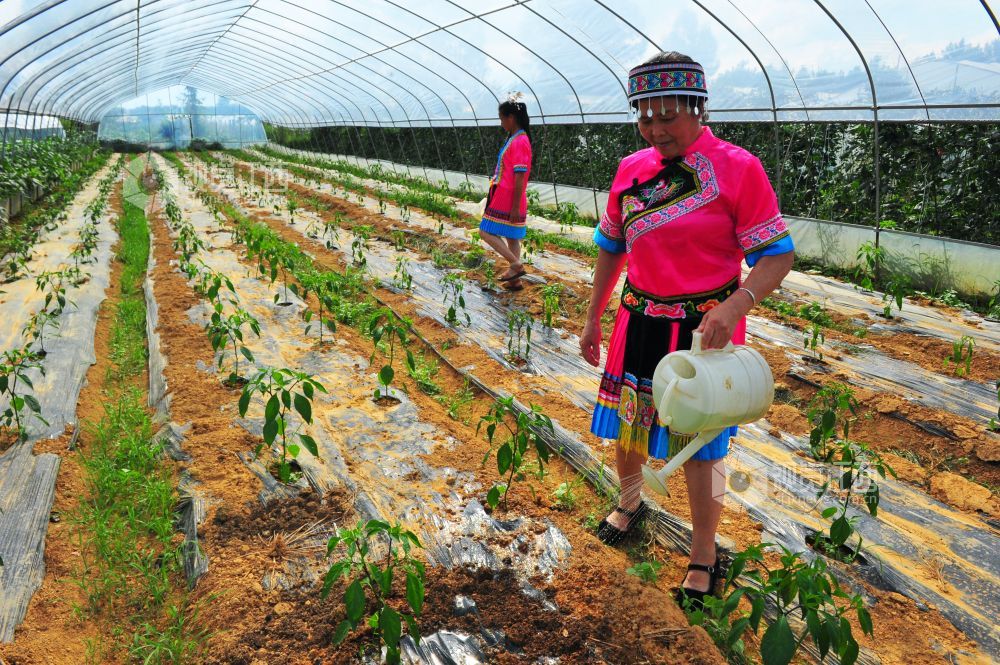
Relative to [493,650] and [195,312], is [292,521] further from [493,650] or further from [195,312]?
[195,312]

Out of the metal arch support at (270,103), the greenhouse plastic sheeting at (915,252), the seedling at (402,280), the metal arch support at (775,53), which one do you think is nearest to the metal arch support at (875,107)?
the greenhouse plastic sheeting at (915,252)

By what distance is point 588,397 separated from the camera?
11.4 ft

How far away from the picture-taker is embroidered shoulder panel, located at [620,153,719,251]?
1671 millimetres

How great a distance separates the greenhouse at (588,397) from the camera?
173 cm

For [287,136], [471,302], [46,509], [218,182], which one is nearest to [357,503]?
[46,509]

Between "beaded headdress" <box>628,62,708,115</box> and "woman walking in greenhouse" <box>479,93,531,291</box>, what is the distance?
338cm

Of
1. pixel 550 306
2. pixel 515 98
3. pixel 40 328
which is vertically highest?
pixel 515 98

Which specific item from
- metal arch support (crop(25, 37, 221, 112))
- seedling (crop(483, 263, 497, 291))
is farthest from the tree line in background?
metal arch support (crop(25, 37, 221, 112))

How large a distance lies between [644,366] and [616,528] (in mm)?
666

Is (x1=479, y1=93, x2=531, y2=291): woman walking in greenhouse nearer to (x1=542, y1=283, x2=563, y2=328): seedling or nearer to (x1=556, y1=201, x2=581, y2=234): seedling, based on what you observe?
(x1=542, y1=283, x2=563, y2=328): seedling

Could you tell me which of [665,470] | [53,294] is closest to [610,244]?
[665,470]

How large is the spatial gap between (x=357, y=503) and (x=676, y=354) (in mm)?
1362

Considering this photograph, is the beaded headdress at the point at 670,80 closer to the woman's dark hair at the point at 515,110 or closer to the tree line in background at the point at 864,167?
the woman's dark hair at the point at 515,110

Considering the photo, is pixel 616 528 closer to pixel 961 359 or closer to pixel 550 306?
pixel 550 306
